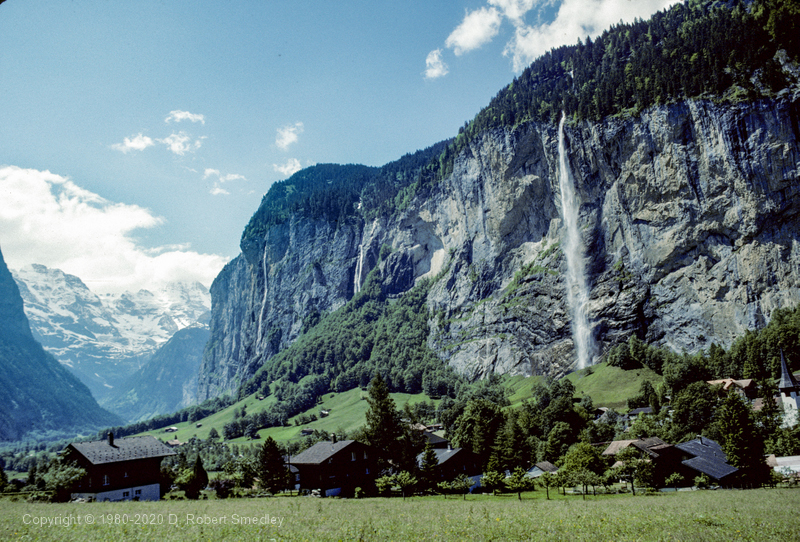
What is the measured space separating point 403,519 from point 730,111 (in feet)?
453

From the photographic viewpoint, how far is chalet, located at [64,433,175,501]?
166 feet

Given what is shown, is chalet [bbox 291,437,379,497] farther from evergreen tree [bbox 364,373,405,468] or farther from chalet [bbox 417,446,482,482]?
chalet [bbox 417,446,482,482]

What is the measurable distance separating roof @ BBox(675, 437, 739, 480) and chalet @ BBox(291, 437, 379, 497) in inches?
1552

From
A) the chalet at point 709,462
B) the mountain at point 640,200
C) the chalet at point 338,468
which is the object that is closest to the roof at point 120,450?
the chalet at point 338,468

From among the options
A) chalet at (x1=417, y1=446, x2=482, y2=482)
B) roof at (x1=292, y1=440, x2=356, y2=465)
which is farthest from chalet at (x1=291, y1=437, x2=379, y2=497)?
chalet at (x1=417, y1=446, x2=482, y2=482)

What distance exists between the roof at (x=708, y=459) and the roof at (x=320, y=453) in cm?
4294

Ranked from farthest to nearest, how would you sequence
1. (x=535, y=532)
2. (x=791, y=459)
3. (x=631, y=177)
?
(x=631, y=177) < (x=791, y=459) < (x=535, y=532)

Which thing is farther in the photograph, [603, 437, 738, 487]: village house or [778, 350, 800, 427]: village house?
[778, 350, 800, 427]: village house

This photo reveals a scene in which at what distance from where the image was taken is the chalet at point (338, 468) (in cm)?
5872

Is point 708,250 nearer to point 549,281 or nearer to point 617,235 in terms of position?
point 617,235

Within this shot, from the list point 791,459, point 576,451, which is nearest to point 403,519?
point 576,451

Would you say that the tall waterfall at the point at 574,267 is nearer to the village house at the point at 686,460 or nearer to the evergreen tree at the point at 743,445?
the village house at the point at 686,460

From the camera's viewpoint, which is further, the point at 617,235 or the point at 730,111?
the point at 617,235

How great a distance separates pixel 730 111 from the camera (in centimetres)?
12138
